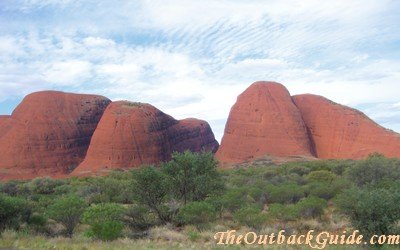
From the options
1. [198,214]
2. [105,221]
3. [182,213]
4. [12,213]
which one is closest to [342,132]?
[182,213]

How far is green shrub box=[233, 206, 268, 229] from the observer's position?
1582 centimetres

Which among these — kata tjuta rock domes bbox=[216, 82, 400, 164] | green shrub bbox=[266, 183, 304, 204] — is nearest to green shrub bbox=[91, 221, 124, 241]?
green shrub bbox=[266, 183, 304, 204]

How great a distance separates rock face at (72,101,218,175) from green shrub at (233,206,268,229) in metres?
50.0

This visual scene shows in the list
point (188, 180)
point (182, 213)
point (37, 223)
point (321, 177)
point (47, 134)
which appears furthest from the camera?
point (47, 134)

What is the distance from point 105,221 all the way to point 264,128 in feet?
201

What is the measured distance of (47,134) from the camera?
2798 inches

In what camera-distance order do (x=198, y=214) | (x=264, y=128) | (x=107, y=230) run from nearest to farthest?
(x=107, y=230), (x=198, y=214), (x=264, y=128)

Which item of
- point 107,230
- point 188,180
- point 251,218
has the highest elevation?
point 188,180

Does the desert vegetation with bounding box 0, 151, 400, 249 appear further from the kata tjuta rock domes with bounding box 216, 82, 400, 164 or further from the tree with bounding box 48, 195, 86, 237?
the kata tjuta rock domes with bounding box 216, 82, 400, 164

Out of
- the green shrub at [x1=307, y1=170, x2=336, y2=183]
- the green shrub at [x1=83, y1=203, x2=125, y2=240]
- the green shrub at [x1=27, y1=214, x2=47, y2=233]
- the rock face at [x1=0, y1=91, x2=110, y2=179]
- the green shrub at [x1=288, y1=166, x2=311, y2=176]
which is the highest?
the rock face at [x1=0, y1=91, x2=110, y2=179]

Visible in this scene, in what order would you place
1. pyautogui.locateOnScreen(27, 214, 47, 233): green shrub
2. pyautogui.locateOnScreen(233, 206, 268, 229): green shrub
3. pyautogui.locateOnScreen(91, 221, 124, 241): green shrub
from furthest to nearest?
pyautogui.locateOnScreen(27, 214, 47, 233): green shrub < pyautogui.locateOnScreen(233, 206, 268, 229): green shrub < pyautogui.locateOnScreen(91, 221, 124, 241): green shrub

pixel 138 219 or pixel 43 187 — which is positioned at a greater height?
pixel 138 219

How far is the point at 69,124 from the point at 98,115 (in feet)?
21.3

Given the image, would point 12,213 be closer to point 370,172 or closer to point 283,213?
point 283,213
